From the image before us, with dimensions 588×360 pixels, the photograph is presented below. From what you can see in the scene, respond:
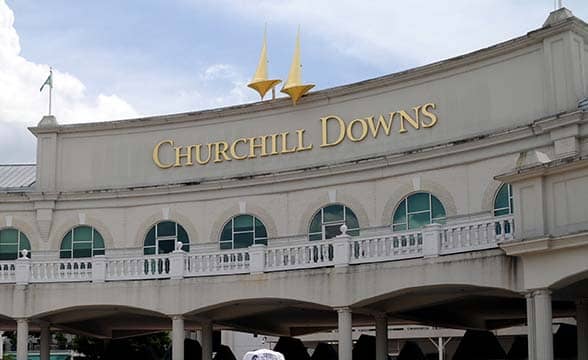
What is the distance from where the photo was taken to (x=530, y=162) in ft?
69.2

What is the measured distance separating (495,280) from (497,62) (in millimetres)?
9387

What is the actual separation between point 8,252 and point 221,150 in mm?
9121

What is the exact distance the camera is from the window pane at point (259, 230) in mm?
34469

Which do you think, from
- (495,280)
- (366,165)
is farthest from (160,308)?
(495,280)

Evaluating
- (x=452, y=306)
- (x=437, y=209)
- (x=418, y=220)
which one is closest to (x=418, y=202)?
(x=418, y=220)

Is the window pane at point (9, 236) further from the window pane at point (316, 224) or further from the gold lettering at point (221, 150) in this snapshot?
the window pane at point (316, 224)

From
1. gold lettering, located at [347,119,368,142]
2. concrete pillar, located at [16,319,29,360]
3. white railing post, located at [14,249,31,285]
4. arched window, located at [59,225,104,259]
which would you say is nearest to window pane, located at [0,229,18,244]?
arched window, located at [59,225,104,259]

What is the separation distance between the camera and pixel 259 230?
34.6 m

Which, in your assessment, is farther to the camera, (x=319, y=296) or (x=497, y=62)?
(x=497, y=62)

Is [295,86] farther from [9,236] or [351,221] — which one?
[9,236]

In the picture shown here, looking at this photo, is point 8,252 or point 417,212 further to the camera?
point 8,252

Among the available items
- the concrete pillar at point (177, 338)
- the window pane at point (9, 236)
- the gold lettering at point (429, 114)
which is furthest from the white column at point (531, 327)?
the window pane at point (9, 236)

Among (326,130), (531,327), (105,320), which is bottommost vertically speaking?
(531,327)

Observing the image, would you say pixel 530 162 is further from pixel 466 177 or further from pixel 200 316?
pixel 200 316
